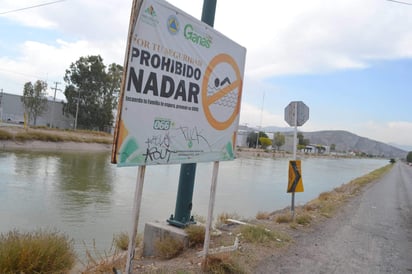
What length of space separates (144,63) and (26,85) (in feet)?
192

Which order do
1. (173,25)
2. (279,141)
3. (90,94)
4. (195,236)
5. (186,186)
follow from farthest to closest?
(279,141)
(90,94)
(186,186)
(195,236)
(173,25)

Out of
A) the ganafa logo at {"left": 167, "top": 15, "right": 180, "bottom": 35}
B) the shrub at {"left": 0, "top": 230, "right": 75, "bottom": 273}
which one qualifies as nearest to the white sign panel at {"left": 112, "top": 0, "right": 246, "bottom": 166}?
A: the ganafa logo at {"left": 167, "top": 15, "right": 180, "bottom": 35}

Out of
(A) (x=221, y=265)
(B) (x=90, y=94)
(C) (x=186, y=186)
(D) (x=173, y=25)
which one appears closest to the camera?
(D) (x=173, y=25)

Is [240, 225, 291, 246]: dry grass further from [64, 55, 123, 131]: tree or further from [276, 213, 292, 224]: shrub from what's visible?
[64, 55, 123, 131]: tree

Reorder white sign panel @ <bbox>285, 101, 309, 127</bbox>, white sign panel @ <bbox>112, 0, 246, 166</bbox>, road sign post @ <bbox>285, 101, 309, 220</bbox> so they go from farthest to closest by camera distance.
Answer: white sign panel @ <bbox>285, 101, 309, 127</bbox> < road sign post @ <bbox>285, 101, 309, 220</bbox> < white sign panel @ <bbox>112, 0, 246, 166</bbox>

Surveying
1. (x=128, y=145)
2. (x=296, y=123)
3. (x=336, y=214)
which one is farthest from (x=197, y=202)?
(x=128, y=145)

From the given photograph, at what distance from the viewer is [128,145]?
317cm

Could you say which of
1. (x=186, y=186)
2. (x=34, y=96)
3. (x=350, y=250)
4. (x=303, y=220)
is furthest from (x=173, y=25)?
(x=34, y=96)

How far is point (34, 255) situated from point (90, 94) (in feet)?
199

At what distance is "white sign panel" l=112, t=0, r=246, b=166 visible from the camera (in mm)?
3156

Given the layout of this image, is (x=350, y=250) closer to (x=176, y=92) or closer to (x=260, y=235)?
(x=260, y=235)

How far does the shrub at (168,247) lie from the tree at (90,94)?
58.8 meters

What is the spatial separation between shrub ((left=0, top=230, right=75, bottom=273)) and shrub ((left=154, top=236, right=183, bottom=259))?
126 centimetres

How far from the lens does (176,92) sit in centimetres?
367
